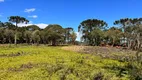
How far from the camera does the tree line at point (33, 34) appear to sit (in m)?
52.8

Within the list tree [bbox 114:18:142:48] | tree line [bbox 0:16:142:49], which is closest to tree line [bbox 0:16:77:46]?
tree line [bbox 0:16:142:49]

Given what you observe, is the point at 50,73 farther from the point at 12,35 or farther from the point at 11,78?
the point at 12,35

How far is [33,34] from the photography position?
58594mm

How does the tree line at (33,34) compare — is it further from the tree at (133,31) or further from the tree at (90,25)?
the tree at (133,31)

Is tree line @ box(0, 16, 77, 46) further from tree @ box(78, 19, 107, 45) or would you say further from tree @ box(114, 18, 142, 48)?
tree @ box(114, 18, 142, 48)

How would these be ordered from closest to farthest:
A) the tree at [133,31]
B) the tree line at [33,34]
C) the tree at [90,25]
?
the tree at [133,31] → the tree line at [33,34] → the tree at [90,25]

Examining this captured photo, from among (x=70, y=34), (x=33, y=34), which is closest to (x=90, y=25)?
(x=70, y=34)

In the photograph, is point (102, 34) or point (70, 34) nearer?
point (102, 34)

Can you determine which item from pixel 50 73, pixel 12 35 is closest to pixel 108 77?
pixel 50 73

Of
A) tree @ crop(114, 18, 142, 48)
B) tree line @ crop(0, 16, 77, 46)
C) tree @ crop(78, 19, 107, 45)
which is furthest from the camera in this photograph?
tree @ crop(78, 19, 107, 45)

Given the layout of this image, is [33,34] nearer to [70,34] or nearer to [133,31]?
[70,34]

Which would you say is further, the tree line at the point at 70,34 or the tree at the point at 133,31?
the tree line at the point at 70,34

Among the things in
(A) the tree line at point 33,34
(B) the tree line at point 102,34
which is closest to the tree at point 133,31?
(B) the tree line at point 102,34

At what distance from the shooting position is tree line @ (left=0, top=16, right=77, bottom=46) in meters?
52.8
